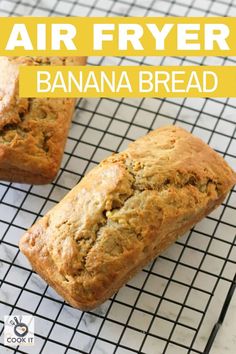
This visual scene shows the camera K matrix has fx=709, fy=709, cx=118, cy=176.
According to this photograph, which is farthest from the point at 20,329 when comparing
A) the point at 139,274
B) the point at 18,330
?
the point at 139,274

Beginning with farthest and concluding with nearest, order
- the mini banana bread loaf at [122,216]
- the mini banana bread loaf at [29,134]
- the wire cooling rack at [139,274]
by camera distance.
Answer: the mini banana bread loaf at [29,134] < the wire cooling rack at [139,274] < the mini banana bread loaf at [122,216]

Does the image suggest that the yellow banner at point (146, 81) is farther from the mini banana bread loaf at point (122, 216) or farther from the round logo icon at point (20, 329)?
the round logo icon at point (20, 329)

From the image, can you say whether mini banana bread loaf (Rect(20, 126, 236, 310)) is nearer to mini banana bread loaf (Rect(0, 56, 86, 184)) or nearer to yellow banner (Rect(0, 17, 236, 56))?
mini banana bread loaf (Rect(0, 56, 86, 184))

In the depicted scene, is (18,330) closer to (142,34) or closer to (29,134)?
(29,134)

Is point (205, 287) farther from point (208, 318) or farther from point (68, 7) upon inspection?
point (68, 7)

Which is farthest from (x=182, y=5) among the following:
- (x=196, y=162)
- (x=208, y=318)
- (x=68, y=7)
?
(x=208, y=318)

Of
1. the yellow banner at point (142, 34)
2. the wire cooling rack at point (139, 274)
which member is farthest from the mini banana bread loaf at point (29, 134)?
the yellow banner at point (142, 34)
